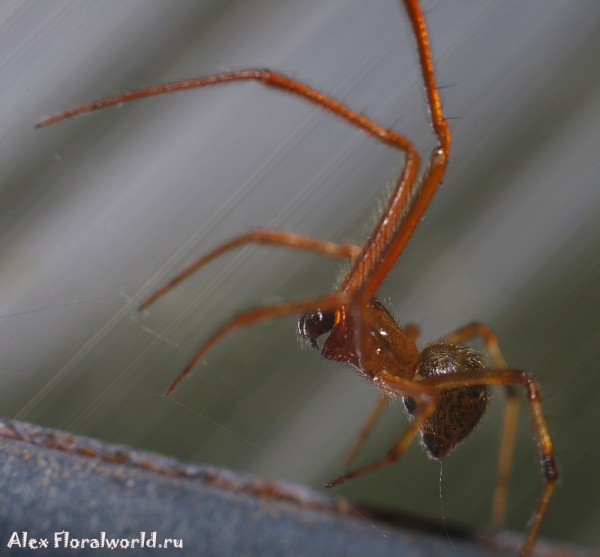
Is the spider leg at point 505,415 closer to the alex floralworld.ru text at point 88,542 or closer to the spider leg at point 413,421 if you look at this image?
the spider leg at point 413,421

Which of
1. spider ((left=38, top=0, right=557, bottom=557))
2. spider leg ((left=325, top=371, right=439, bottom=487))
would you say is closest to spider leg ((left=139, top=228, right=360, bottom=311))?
spider ((left=38, top=0, right=557, bottom=557))

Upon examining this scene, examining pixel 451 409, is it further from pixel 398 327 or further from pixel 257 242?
pixel 257 242

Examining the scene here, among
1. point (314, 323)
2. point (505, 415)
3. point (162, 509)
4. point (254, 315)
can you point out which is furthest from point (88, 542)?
point (505, 415)

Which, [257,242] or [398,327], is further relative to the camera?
[398,327]

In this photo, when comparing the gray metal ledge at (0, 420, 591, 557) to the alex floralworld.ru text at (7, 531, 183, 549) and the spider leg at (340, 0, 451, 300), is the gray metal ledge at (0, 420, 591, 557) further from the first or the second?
the spider leg at (340, 0, 451, 300)

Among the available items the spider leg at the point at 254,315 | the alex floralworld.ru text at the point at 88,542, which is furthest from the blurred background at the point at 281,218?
the alex floralworld.ru text at the point at 88,542

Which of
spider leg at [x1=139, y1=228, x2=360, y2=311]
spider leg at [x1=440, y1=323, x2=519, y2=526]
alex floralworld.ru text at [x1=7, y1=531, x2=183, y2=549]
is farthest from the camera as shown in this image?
spider leg at [x1=440, y1=323, x2=519, y2=526]

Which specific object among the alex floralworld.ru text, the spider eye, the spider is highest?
the spider

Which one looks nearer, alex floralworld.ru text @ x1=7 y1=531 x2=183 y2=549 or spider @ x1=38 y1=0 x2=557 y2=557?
alex floralworld.ru text @ x1=7 y1=531 x2=183 y2=549
